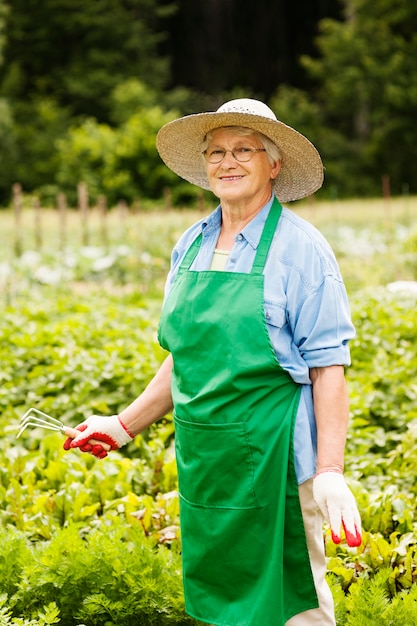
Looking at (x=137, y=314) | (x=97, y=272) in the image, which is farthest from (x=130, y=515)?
(x=97, y=272)

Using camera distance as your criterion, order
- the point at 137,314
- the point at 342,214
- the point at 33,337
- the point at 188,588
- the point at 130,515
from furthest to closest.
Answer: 1. the point at 342,214
2. the point at 137,314
3. the point at 33,337
4. the point at 130,515
5. the point at 188,588

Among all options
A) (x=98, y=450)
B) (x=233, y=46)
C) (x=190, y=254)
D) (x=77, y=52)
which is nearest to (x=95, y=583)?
(x=98, y=450)

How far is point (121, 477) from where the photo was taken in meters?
4.29

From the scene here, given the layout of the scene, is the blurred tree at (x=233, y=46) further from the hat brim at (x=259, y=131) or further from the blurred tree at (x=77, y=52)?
the hat brim at (x=259, y=131)

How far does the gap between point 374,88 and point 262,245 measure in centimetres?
2828

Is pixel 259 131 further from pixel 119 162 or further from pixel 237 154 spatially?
pixel 119 162

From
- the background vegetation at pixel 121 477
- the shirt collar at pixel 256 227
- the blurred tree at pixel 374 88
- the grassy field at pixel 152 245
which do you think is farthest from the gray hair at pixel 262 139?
the blurred tree at pixel 374 88

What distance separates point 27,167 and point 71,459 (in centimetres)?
Result: 2536

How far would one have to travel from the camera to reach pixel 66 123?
97.0 ft

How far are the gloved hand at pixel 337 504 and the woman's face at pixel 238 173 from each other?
80 cm

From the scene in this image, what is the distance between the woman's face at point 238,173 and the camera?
261 centimetres

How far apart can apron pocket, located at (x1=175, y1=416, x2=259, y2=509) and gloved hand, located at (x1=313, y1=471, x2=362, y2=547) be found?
20 centimetres

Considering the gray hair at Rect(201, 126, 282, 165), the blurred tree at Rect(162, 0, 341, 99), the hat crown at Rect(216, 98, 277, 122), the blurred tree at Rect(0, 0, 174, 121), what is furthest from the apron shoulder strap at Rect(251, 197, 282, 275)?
the blurred tree at Rect(162, 0, 341, 99)

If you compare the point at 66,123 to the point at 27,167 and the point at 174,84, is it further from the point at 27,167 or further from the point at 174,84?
the point at 174,84
